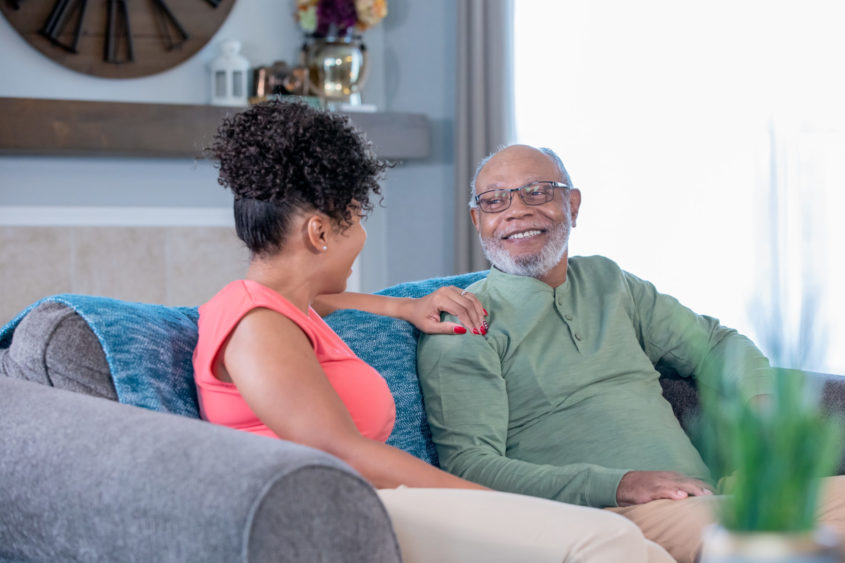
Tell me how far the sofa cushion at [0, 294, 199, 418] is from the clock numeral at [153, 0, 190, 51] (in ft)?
8.56

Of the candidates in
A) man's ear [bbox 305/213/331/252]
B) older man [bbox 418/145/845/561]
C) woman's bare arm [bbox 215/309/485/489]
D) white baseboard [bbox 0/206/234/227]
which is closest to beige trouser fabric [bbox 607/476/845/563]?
older man [bbox 418/145/845/561]

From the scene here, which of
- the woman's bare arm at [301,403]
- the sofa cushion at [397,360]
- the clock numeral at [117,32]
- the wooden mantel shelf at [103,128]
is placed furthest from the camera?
the clock numeral at [117,32]

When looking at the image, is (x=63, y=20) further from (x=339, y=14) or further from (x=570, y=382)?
(x=570, y=382)

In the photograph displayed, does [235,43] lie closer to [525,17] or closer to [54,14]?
[54,14]

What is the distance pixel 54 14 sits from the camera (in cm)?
369

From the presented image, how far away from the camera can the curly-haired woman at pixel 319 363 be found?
1.07 m

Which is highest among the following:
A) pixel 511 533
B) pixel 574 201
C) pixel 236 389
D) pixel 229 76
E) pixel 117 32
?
pixel 117 32

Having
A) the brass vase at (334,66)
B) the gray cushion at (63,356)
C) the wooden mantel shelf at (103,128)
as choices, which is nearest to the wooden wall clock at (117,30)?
the wooden mantel shelf at (103,128)

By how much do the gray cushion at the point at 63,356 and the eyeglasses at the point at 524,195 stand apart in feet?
3.13

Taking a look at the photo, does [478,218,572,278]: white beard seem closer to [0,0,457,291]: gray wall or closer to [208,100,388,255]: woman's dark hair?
[208,100,388,255]: woman's dark hair

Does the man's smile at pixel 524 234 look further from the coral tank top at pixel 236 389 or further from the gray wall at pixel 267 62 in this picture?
the gray wall at pixel 267 62

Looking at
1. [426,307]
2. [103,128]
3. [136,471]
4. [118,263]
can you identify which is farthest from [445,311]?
[118,263]

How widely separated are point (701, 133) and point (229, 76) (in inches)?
74.2

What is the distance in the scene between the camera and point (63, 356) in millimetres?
1414
